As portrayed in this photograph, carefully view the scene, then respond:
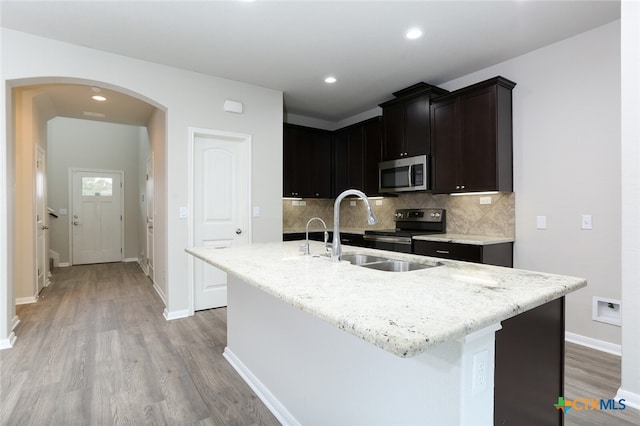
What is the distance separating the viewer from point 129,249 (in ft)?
24.5

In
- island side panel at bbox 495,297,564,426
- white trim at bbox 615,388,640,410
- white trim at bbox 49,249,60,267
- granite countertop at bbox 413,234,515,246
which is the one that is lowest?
white trim at bbox 615,388,640,410

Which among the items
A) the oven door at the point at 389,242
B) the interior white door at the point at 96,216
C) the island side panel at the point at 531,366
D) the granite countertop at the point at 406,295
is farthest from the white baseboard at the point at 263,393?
the interior white door at the point at 96,216

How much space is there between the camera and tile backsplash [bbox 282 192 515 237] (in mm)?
3358

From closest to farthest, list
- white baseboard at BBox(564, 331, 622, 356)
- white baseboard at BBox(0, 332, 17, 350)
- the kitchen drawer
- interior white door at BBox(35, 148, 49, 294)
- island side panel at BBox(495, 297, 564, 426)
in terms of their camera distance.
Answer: island side panel at BBox(495, 297, 564, 426)
white baseboard at BBox(564, 331, 622, 356)
white baseboard at BBox(0, 332, 17, 350)
the kitchen drawer
interior white door at BBox(35, 148, 49, 294)

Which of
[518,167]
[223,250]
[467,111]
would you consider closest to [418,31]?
[467,111]

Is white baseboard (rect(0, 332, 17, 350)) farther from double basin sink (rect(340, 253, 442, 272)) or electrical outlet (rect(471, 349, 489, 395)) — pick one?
electrical outlet (rect(471, 349, 489, 395))

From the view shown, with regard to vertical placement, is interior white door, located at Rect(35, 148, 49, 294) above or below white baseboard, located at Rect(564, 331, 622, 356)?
above

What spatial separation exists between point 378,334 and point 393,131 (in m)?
3.69

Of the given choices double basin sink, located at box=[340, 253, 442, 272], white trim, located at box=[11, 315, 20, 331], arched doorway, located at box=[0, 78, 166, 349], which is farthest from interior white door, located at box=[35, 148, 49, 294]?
double basin sink, located at box=[340, 253, 442, 272]

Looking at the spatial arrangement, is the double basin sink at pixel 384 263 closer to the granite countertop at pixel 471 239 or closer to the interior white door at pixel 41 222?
the granite countertop at pixel 471 239

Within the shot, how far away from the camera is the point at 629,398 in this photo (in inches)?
77.2

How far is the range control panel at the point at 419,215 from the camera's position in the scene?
392 centimetres

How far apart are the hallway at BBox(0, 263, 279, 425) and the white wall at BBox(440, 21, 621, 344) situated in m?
2.75

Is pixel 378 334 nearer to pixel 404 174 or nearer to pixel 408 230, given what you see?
pixel 404 174
